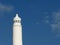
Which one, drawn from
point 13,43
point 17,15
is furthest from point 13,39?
point 17,15

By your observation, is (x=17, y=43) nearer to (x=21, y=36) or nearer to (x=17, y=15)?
(x=21, y=36)

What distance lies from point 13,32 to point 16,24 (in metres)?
3.59

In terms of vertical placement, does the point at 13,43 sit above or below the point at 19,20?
below

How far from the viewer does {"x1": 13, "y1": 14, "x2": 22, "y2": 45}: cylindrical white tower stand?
13462 centimetres

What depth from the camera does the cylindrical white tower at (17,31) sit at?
135 metres

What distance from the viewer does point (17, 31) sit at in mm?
135000

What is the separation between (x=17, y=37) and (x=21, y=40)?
2436mm

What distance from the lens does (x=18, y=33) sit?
443ft

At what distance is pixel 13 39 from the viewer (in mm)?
135125

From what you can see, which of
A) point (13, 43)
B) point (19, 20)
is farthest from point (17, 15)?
point (13, 43)

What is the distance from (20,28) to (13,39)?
18.1 ft

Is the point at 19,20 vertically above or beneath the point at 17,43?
above

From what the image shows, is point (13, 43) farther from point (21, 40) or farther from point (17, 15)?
point (17, 15)

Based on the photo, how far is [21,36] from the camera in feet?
Result: 446
